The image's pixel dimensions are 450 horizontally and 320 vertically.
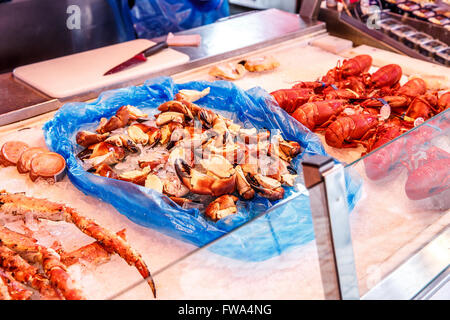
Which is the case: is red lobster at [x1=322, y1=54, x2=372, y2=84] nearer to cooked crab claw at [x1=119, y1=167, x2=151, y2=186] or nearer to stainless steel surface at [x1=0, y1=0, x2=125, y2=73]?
cooked crab claw at [x1=119, y1=167, x2=151, y2=186]

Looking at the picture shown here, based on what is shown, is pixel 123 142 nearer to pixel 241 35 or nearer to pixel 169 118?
pixel 169 118

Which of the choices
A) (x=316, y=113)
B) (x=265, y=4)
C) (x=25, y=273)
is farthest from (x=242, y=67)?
(x=265, y=4)

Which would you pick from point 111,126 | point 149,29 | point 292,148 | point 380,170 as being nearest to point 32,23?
point 149,29

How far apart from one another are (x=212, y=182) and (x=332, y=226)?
0.71 meters

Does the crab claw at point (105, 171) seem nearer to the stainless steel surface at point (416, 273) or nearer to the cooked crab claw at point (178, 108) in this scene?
the cooked crab claw at point (178, 108)

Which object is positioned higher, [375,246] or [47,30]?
[375,246]

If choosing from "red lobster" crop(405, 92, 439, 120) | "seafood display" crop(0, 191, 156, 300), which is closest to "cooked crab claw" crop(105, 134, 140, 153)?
"seafood display" crop(0, 191, 156, 300)

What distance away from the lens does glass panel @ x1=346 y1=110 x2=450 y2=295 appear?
112cm

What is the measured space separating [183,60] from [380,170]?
1640 millimetres

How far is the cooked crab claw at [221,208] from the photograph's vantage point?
1441 millimetres

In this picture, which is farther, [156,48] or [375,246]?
[156,48]

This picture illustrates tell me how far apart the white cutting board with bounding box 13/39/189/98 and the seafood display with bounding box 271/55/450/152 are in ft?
2.45

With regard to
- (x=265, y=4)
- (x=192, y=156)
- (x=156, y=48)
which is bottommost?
(x=265, y=4)

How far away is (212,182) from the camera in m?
1.53
